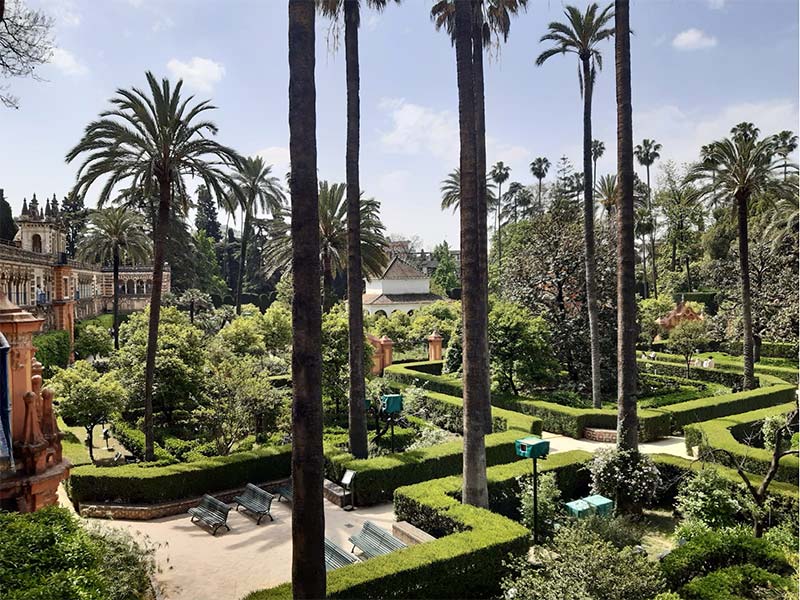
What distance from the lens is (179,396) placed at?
57.2 feet

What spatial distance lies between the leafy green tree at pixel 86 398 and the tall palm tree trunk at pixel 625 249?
14.2 m

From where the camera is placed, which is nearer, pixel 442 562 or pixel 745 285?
pixel 442 562

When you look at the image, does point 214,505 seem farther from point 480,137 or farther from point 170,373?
point 480,137

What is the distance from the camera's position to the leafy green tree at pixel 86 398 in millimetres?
15617

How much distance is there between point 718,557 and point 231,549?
8729mm

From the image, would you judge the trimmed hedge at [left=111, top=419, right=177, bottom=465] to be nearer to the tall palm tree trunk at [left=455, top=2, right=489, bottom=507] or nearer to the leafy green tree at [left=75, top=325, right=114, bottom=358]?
the tall palm tree trunk at [left=455, top=2, right=489, bottom=507]

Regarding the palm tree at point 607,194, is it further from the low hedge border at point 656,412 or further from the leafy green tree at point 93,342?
the leafy green tree at point 93,342

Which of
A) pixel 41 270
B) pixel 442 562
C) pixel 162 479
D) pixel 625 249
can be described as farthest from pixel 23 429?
pixel 41 270

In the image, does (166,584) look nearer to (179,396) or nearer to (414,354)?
(179,396)

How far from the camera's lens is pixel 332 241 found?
27.8m

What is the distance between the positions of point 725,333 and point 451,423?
21364 millimetres

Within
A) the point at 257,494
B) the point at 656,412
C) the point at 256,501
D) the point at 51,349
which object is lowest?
the point at 256,501

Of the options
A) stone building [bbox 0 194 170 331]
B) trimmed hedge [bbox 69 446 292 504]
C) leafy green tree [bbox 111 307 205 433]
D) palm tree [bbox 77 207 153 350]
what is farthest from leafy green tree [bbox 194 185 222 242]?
trimmed hedge [bbox 69 446 292 504]

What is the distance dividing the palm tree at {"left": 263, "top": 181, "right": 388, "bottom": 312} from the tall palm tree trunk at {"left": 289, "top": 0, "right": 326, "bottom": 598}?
19.9 meters
